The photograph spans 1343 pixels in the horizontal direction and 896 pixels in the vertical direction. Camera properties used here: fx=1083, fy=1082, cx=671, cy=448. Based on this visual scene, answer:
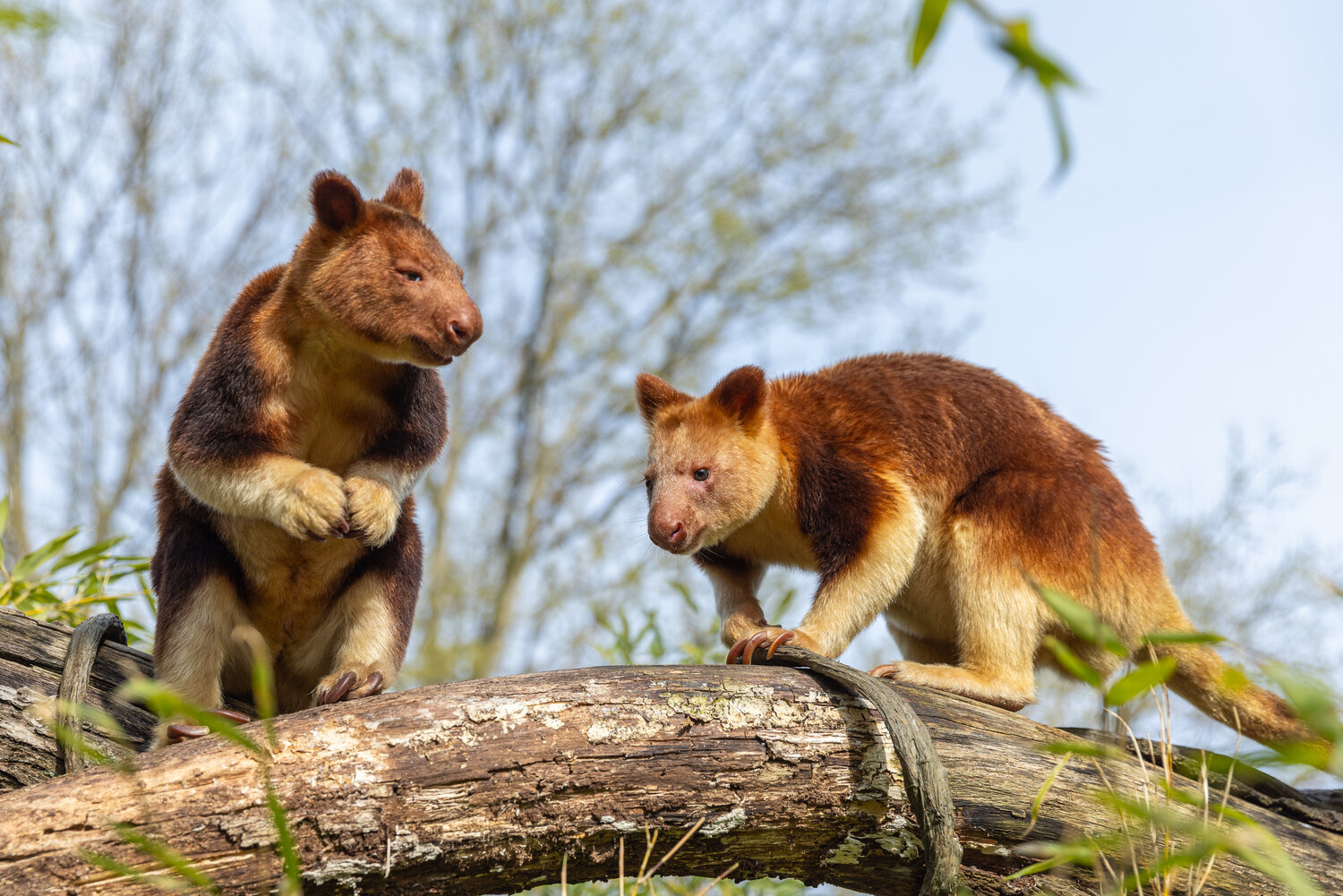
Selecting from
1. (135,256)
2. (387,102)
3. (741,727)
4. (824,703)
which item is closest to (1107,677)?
(824,703)

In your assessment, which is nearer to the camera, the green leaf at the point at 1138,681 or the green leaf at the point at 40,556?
the green leaf at the point at 1138,681

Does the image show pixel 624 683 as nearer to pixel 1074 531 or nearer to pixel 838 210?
pixel 1074 531

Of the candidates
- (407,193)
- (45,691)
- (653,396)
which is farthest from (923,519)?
(45,691)

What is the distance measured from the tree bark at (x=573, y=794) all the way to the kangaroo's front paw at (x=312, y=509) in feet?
1.82

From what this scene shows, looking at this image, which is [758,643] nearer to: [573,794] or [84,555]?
[573,794]

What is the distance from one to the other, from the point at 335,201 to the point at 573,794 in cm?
192

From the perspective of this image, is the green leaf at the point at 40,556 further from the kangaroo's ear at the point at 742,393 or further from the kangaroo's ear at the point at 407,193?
the kangaroo's ear at the point at 742,393

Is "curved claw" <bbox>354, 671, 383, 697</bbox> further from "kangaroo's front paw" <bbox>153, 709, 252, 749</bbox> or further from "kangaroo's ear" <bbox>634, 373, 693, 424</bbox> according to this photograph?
"kangaroo's ear" <bbox>634, 373, 693, 424</bbox>

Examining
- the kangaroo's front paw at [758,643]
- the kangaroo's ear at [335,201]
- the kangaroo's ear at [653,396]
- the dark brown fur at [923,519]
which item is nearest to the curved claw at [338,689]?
the kangaroo's front paw at [758,643]

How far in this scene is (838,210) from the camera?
49.8 ft

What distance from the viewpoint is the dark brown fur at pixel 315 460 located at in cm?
301

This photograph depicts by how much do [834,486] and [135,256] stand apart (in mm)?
13575

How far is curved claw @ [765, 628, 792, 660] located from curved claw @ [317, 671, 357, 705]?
1.13 m

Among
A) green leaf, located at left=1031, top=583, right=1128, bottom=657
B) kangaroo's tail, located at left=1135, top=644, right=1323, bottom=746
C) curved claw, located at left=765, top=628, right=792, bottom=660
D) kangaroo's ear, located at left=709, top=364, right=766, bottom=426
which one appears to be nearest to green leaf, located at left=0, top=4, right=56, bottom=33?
green leaf, located at left=1031, top=583, right=1128, bottom=657
